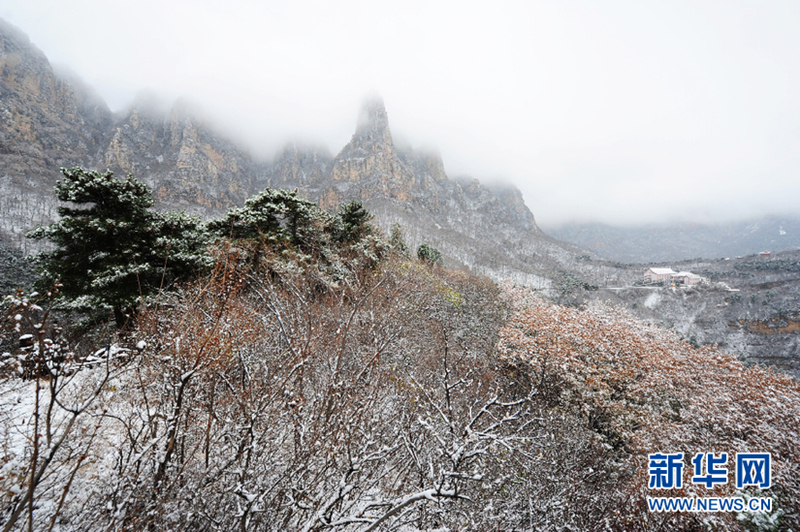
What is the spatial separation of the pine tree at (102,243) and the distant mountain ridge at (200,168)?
1693 inches

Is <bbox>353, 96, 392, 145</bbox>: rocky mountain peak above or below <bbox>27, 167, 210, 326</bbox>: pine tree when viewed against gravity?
above

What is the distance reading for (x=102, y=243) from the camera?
9.02 meters

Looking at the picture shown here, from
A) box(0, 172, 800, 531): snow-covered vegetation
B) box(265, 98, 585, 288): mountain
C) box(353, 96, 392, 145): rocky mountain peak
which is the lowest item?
box(0, 172, 800, 531): snow-covered vegetation

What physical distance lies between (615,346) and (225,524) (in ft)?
38.6

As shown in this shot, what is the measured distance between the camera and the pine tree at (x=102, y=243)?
8.30 meters

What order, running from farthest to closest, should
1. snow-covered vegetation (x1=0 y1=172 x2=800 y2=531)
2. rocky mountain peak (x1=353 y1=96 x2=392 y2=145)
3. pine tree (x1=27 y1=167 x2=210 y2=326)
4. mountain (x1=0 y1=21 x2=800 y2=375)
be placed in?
rocky mountain peak (x1=353 y1=96 x2=392 y2=145) < mountain (x1=0 y1=21 x2=800 y2=375) < pine tree (x1=27 y1=167 x2=210 y2=326) < snow-covered vegetation (x1=0 y1=172 x2=800 y2=531)

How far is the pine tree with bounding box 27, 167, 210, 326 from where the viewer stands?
8305mm

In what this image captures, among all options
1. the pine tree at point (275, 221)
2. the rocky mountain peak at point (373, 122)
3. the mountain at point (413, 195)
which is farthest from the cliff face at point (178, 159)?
the pine tree at point (275, 221)

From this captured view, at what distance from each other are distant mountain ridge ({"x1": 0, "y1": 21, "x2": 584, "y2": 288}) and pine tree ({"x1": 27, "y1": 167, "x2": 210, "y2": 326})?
1693 inches

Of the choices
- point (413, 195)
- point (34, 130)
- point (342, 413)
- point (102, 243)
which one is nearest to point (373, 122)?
point (413, 195)

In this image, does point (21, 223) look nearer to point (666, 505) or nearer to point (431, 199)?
point (666, 505)

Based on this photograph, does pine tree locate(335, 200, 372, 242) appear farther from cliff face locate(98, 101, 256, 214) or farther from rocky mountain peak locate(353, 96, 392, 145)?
rocky mountain peak locate(353, 96, 392, 145)

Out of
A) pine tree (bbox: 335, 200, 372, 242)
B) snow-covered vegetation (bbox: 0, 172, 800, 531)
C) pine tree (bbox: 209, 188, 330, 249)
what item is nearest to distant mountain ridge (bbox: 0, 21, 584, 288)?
pine tree (bbox: 335, 200, 372, 242)

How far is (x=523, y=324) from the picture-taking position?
1190cm
